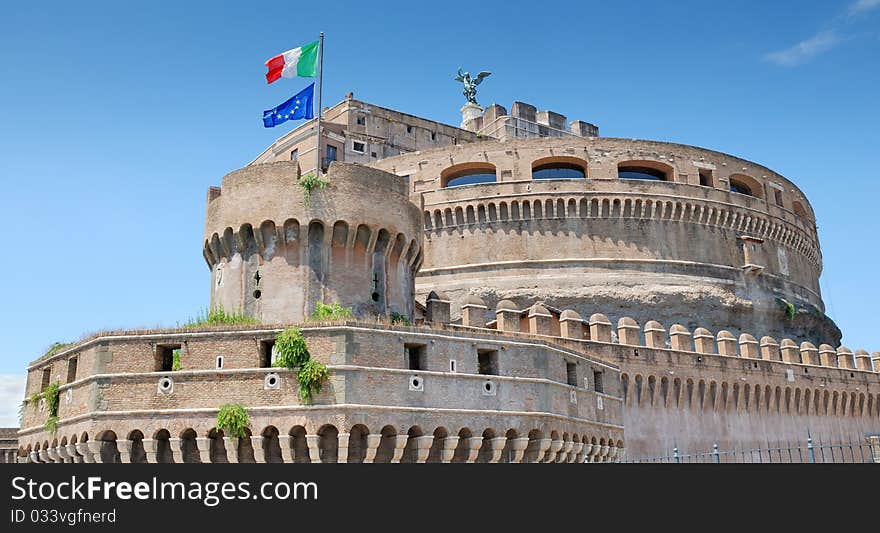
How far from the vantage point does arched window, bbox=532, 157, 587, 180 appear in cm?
4662

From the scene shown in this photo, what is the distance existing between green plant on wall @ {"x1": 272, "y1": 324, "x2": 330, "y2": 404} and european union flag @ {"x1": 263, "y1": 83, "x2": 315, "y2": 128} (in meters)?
8.98

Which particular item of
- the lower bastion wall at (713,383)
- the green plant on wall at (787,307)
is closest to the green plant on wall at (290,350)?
the lower bastion wall at (713,383)

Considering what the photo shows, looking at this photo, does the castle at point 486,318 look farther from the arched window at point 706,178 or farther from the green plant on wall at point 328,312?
the green plant on wall at point 328,312

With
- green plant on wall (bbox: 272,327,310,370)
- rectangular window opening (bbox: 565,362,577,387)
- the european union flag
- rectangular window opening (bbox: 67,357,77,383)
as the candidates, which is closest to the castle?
rectangular window opening (bbox: 67,357,77,383)

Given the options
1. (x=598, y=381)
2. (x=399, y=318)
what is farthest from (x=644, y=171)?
(x=399, y=318)

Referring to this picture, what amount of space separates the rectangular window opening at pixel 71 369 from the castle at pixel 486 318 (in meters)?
0.03

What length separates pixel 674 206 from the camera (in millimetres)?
46031

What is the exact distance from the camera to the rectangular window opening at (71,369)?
22.6 metres

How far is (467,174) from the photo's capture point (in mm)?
48188

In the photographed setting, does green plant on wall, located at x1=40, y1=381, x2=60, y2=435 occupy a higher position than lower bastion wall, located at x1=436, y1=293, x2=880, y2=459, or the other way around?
lower bastion wall, located at x1=436, y1=293, x2=880, y2=459

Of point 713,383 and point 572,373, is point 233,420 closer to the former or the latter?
point 572,373

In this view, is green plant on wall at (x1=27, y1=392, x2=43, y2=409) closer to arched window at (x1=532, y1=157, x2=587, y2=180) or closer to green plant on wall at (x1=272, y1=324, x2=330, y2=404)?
green plant on wall at (x1=272, y1=324, x2=330, y2=404)
